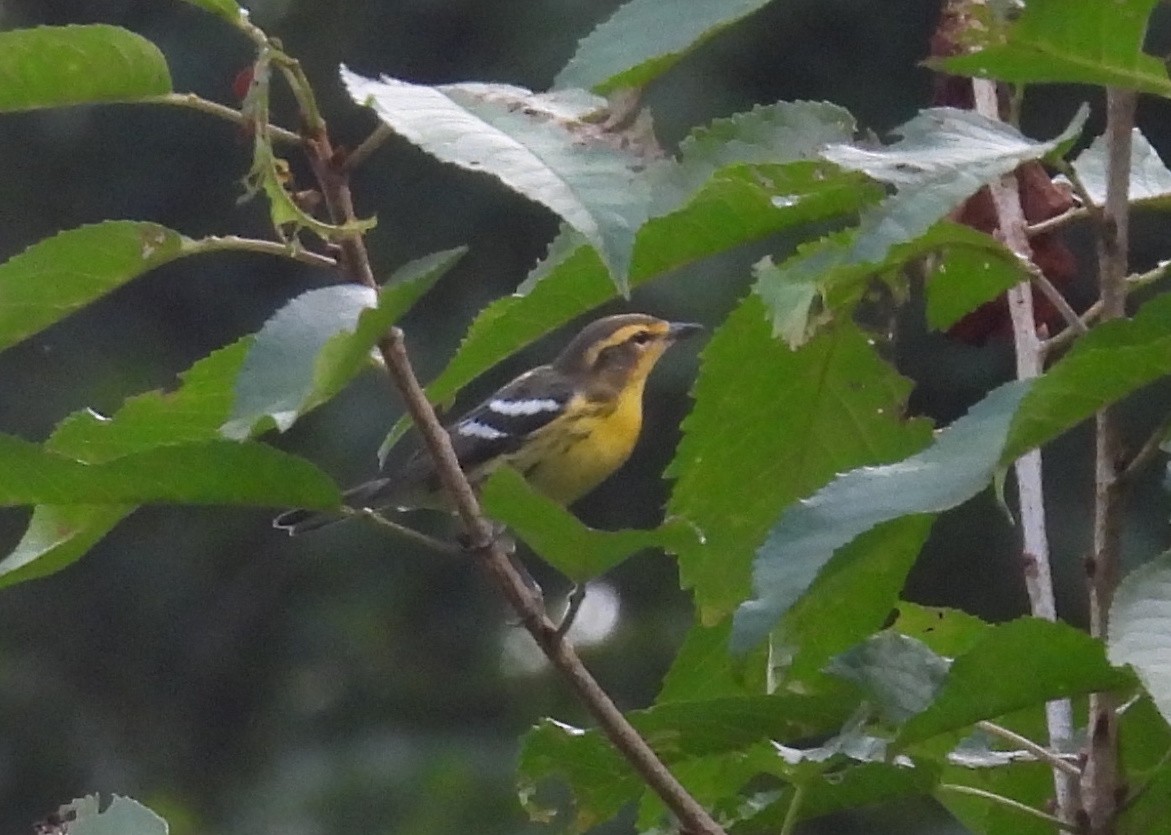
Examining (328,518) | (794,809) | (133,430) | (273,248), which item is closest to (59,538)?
(133,430)

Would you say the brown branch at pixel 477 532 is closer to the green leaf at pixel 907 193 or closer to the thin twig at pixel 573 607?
the thin twig at pixel 573 607

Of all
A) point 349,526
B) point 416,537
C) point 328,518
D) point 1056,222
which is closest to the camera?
point 416,537

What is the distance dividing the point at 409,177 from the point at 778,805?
3.97 metres

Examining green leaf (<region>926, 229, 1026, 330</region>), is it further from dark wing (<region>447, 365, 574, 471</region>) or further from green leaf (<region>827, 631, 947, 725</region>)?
dark wing (<region>447, 365, 574, 471</region>)

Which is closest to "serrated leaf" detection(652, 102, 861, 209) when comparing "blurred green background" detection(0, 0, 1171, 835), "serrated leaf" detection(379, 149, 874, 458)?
"serrated leaf" detection(379, 149, 874, 458)

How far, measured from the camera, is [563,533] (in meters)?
0.64

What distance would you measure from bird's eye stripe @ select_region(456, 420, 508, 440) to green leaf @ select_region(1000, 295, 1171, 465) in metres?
1.66

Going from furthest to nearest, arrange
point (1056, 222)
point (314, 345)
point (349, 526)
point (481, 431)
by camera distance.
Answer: point (349, 526) < point (481, 431) < point (1056, 222) < point (314, 345)

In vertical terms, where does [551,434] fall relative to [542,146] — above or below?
below

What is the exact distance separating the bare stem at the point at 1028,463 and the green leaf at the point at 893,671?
2.7 inches

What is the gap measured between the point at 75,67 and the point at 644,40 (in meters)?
0.17

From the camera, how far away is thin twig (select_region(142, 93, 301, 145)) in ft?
1.92

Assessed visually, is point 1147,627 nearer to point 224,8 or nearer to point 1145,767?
point 1145,767

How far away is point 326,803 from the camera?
4.04m
